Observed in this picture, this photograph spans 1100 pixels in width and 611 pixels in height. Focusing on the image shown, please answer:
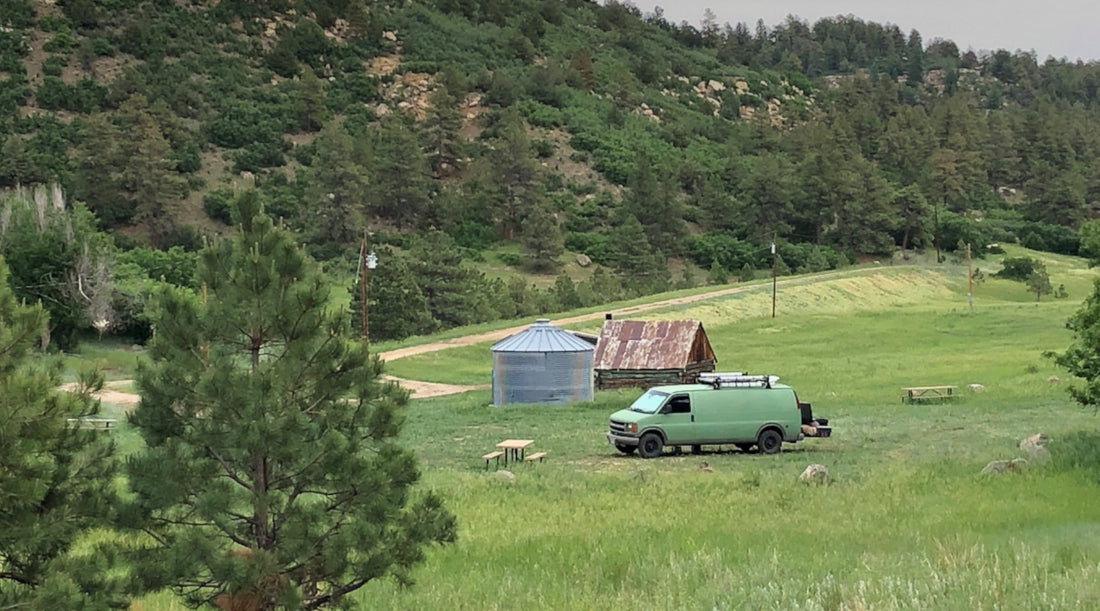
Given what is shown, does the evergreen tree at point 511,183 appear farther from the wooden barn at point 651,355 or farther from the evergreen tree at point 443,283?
the wooden barn at point 651,355

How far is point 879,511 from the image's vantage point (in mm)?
14492

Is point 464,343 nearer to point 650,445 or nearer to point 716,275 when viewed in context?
point 650,445

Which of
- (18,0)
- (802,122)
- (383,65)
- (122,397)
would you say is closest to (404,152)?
(383,65)

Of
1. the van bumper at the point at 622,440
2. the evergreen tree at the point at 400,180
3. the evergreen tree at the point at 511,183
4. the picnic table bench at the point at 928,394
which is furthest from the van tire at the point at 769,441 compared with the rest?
the evergreen tree at the point at 400,180

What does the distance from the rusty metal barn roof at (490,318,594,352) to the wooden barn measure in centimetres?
388

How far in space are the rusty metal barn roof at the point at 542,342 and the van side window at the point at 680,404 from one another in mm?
13117

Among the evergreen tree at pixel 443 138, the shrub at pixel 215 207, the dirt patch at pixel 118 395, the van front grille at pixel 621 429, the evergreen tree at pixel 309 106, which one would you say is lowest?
the dirt patch at pixel 118 395

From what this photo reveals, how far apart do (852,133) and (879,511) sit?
129 meters

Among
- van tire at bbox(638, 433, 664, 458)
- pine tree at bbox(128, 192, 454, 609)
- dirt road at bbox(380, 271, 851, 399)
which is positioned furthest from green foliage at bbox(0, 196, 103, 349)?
pine tree at bbox(128, 192, 454, 609)

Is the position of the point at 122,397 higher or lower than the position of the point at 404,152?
lower

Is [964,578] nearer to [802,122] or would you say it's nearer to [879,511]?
[879,511]

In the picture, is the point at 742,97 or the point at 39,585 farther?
the point at 742,97

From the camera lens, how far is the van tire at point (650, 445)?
2411 cm

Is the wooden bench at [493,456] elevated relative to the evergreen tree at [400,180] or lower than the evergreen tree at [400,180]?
lower
